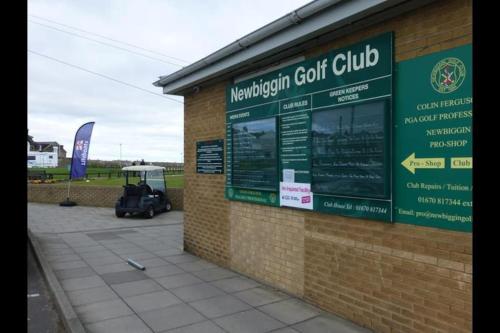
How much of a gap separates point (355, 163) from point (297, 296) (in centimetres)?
208

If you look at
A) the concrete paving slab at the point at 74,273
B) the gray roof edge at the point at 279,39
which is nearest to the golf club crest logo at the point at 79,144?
the gray roof edge at the point at 279,39

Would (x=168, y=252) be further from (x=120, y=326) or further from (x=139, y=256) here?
(x=120, y=326)

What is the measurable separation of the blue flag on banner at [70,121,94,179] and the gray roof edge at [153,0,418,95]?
1094 centimetres

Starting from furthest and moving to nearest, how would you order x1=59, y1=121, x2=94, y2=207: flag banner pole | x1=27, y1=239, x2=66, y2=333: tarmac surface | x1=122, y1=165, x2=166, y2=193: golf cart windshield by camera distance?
x1=59, y1=121, x2=94, y2=207: flag banner pole, x1=122, y1=165, x2=166, y2=193: golf cart windshield, x1=27, y1=239, x2=66, y2=333: tarmac surface

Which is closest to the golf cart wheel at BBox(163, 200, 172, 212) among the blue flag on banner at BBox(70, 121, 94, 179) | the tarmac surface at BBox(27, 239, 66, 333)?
the blue flag on banner at BBox(70, 121, 94, 179)

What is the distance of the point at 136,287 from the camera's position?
5.67 m

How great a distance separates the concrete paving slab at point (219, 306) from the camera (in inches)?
183

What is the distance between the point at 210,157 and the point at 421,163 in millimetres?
4259

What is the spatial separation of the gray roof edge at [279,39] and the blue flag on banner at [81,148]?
35.9 feet

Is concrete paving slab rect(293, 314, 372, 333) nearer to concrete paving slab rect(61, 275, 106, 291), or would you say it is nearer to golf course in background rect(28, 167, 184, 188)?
concrete paving slab rect(61, 275, 106, 291)

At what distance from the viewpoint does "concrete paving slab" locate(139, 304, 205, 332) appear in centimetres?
429
